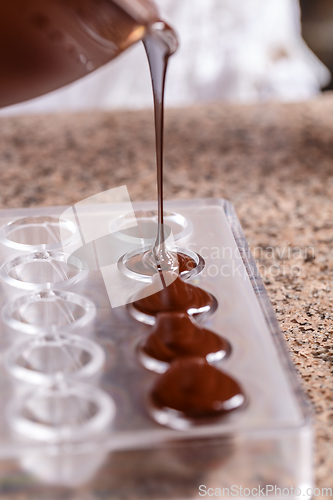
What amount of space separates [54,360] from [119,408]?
0.06m

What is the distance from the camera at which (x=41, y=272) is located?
1.39 feet

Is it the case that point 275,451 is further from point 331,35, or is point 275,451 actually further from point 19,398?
point 331,35

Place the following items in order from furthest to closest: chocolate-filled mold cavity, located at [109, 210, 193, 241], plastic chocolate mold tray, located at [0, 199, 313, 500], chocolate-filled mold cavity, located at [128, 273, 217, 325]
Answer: chocolate-filled mold cavity, located at [109, 210, 193, 241], chocolate-filled mold cavity, located at [128, 273, 217, 325], plastic chocolate mold tray, located at [0, 199, 313, 500]

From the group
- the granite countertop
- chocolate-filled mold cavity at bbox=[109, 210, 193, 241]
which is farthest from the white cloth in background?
chocolate-filled mold cavity at bbox=[109, 210, 193, 241]

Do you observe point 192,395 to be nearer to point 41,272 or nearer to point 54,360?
point 54,360

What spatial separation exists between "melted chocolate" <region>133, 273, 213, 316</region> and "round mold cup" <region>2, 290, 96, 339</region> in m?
0.03

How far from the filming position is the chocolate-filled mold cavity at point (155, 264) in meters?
0.41

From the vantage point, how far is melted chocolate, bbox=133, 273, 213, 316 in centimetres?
36

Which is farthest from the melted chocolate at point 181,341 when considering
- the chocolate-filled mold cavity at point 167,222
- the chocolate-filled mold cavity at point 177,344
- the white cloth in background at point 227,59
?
the white cloth in background at point 227,59

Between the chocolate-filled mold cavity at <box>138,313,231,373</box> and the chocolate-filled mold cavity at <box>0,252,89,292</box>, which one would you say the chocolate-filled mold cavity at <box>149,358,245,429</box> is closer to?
the chocolate-filled mold cavity at <box>138,313,231,373</box>

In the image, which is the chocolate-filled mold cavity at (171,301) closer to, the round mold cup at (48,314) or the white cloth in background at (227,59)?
the round mold cup at (48,314)

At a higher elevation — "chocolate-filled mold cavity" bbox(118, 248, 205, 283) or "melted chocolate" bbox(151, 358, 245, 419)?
"melted chocolate" bbox(151, 358, 245, 419)

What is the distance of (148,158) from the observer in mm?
777

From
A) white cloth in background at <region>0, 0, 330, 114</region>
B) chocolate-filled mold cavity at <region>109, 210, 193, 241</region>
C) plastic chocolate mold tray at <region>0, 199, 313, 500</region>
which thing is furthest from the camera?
white cloth in background at <region>0, 0, 330, 114</region>
